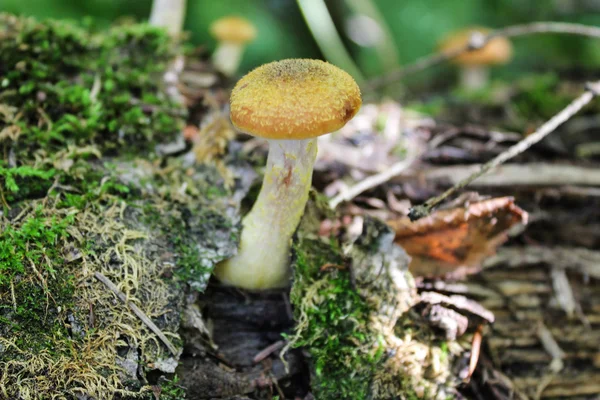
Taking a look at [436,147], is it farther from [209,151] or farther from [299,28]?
[299,28]

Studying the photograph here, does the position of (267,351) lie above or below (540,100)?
below

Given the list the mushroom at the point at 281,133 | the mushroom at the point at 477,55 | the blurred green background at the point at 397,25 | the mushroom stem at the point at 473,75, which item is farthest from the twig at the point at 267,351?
the mushroom stem at the point at 473,75

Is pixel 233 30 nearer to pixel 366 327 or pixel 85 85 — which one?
pixel 85 85

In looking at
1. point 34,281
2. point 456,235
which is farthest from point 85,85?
point 456,235

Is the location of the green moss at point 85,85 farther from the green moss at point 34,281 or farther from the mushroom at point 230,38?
the mushroom at point 230,38

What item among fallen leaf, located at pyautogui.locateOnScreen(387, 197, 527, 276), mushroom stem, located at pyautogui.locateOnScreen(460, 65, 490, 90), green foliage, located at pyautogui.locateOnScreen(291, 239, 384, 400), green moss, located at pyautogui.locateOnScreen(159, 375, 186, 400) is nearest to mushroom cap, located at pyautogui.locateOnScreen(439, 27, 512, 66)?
mushroom stem, located at pyautogui.locateOnScreen(460, 65, 490, 90)

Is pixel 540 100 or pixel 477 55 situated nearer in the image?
pixel 540 100

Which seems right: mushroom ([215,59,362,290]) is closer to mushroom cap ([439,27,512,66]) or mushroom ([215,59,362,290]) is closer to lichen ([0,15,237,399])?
lichen ([0,15,237,399])
